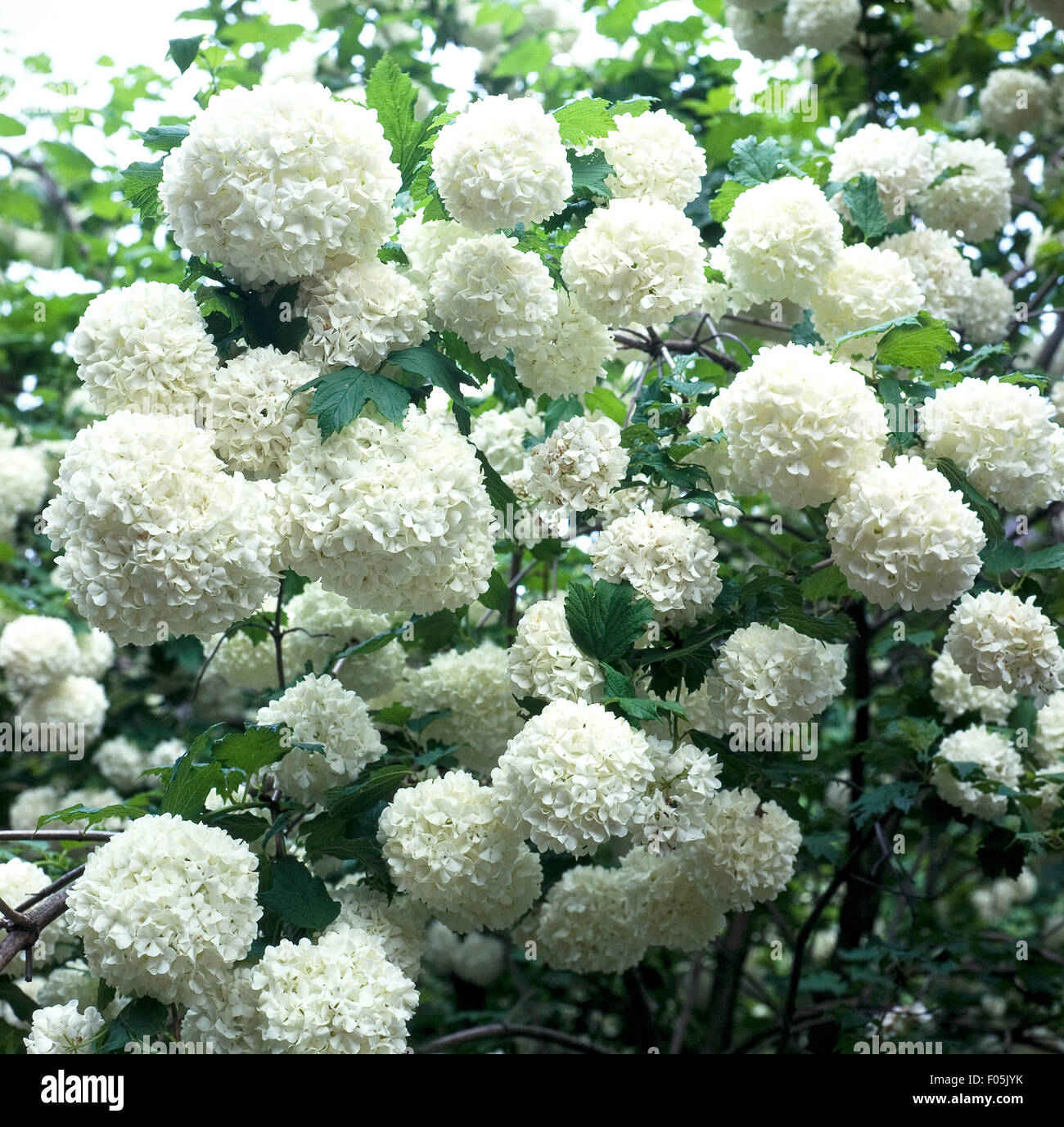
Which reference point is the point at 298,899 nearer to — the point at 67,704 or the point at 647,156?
the point at 647,156

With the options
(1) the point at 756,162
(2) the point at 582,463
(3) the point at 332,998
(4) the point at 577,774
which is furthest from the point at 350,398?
(1) the point at 756,162

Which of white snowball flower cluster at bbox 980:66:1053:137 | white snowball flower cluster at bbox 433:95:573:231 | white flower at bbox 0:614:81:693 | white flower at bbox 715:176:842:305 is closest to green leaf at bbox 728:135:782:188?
white flower at bbox 715:176:842:305

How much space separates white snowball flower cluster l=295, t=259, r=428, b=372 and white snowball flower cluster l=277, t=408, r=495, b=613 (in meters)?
0.14

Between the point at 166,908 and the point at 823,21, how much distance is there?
349 cm

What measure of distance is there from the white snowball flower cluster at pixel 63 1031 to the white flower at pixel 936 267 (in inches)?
99.9

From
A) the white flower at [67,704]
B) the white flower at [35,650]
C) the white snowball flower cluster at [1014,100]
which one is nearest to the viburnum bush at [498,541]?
the white snowball flower cluster at [1014,100]

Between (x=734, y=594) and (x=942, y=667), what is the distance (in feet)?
4.00

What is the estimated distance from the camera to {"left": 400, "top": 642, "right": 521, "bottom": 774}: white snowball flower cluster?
244 centimetres

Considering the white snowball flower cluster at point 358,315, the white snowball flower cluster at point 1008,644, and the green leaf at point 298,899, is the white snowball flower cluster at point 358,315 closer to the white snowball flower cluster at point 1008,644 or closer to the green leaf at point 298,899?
the green leaf at point 298,899

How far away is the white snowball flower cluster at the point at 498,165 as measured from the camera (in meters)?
1.88

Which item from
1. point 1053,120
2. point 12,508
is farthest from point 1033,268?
point 12,508

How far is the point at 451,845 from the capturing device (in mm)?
1982

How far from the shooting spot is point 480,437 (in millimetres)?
2754
